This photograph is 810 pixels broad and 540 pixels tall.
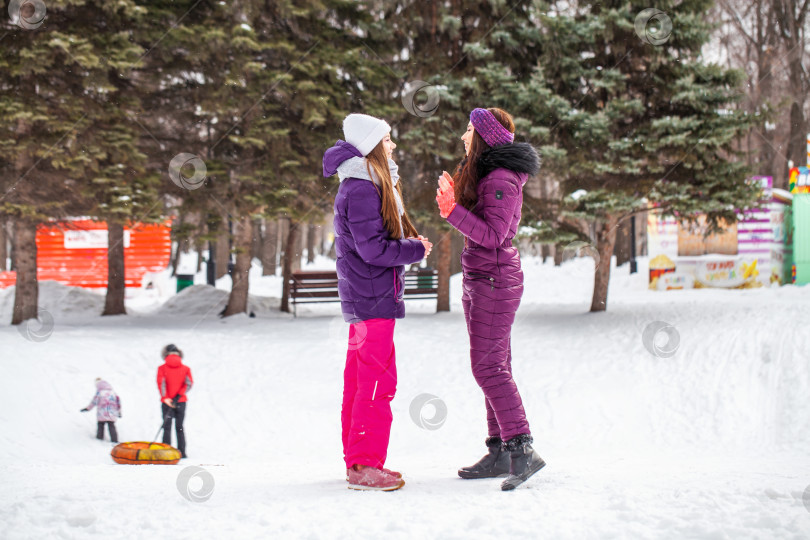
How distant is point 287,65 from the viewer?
14.9m

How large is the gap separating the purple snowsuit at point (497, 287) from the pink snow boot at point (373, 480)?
672 mm

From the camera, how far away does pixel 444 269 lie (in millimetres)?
16969

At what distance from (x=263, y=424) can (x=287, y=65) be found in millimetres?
8290

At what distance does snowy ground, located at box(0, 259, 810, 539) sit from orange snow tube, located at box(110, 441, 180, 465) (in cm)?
60

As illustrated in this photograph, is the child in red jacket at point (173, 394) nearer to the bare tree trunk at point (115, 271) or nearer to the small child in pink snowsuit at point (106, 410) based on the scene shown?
the small child in pink snowsuit at point (106, 410)

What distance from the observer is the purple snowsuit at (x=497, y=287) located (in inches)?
150

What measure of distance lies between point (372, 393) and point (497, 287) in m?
0.92

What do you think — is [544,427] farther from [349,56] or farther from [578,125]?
[349,56]

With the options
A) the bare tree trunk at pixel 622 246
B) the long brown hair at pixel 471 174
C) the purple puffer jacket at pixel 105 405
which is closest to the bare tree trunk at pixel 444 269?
the purple puffer jacket at pixel 105 405

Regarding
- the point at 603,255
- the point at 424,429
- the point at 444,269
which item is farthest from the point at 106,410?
the point at 603,255

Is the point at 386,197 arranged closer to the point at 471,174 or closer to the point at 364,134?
the point at 364,134

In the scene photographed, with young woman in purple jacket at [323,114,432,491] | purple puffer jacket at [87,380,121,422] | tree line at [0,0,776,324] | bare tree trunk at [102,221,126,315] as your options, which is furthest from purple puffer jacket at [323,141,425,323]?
bare tree trunk at [102,221,126,315]

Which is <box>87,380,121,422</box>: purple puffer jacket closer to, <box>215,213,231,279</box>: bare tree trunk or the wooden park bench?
the wooden park bench

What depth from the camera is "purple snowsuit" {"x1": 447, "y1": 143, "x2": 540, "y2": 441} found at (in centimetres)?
380
